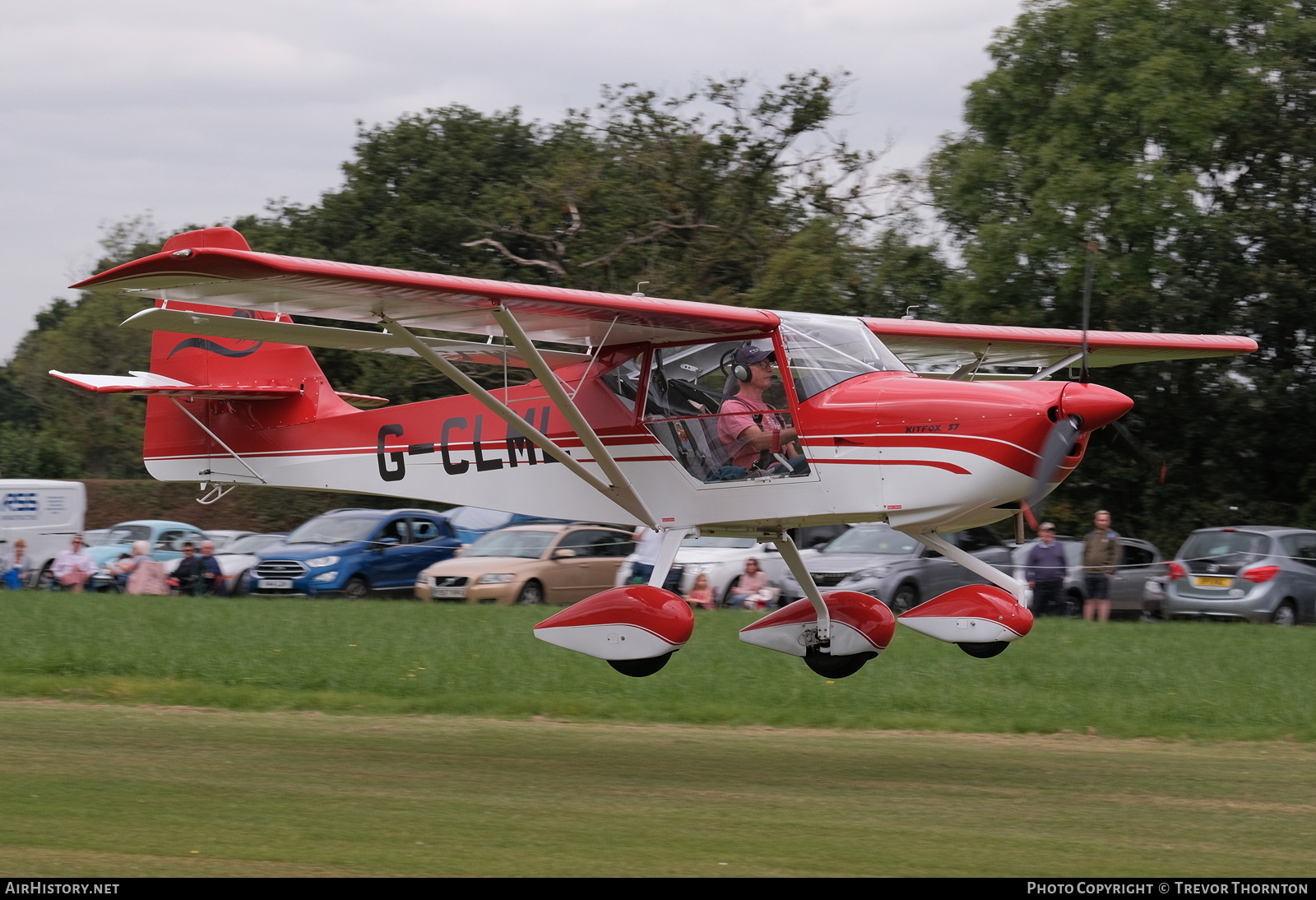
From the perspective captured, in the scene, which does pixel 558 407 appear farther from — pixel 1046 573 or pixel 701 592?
pixel 701 592

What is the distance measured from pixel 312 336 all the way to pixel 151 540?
17.8 m

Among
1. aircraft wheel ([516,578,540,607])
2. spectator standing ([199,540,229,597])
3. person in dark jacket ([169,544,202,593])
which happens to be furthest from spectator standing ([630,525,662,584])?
person in dark jacket ([169,544,202,593])

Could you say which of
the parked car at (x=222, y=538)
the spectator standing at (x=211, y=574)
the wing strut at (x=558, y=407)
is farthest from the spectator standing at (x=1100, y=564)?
the parked car at (x=222, y=538)

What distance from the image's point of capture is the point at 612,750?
488 inches

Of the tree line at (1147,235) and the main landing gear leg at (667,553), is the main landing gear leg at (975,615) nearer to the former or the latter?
the main landing gear leg at (667,553)

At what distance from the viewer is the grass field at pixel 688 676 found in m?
14.8

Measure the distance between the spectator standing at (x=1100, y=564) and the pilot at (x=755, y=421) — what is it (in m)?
9.19

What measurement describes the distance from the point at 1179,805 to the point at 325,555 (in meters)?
16.9

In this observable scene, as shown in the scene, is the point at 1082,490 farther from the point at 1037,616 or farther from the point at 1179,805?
the point at 1179,805

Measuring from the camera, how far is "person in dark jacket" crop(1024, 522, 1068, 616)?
19.1 meters

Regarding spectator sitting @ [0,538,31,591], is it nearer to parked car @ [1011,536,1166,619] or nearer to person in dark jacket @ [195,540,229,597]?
person in dark jacket @ [195,540,229,597]

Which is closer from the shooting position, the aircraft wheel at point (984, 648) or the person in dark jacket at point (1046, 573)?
the aircraft wheel at point (984, 648)

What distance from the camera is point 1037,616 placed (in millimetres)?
21234

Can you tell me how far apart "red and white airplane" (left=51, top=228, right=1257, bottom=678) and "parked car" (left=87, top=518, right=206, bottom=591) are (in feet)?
49.5
